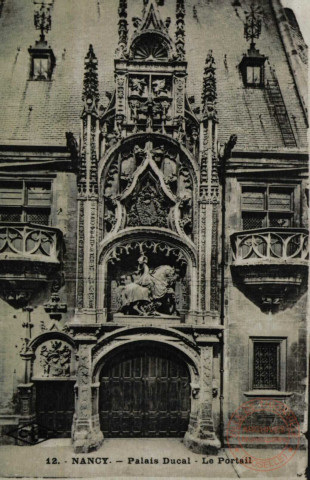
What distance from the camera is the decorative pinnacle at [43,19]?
1290cm

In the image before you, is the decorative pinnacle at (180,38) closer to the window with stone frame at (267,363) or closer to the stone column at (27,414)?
the window with stone frame at (267,363)

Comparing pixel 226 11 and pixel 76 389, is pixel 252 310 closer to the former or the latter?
pixel 76 389

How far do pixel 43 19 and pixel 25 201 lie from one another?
619cm

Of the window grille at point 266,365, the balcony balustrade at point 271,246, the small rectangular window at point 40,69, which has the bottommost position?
the window grille at point 266,365

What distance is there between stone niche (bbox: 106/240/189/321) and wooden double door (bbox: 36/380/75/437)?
89.8 inches

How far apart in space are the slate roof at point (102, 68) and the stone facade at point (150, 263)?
0.64 m

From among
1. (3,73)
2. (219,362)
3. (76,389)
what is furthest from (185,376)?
(3,73)

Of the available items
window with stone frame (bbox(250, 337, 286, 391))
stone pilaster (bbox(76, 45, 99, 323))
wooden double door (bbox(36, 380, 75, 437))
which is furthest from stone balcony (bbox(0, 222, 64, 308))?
window with stone frame (bbox(250, 337, 286, 391))

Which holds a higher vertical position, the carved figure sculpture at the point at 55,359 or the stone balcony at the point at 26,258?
the stone balcony at the point at 26,258

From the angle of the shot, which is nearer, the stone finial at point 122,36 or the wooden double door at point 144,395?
the wooden double door at point 144,395

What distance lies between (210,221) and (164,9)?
8068 millimetres

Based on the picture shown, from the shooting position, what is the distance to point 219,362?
10758mm

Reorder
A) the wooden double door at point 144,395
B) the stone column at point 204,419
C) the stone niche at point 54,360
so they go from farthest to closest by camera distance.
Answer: the stone niche at point 54,360 → the wooden double door at point 144,395 → the stone column at point 204,419

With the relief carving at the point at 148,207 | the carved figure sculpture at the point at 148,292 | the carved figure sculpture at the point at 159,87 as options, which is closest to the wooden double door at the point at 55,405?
the carved figure sculpture at the point at 148,292
